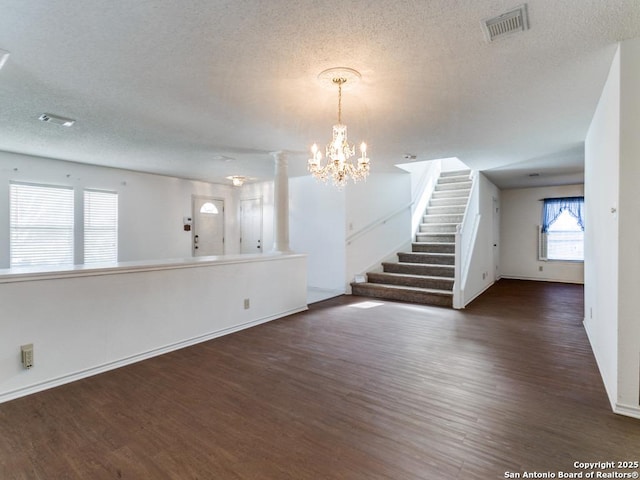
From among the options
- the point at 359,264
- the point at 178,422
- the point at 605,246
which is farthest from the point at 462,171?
the point at 178,422

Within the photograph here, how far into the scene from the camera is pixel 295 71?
2412 mm

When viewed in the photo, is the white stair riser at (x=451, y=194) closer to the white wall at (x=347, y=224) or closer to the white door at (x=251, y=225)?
the white wall at (x=347, y=224)

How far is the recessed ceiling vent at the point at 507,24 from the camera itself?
1.77m

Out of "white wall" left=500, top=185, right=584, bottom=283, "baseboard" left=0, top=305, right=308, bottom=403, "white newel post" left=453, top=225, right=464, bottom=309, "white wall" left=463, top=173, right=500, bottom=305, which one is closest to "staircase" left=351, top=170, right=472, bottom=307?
"white newel post" left=453, top=225, right=464, bottom=309

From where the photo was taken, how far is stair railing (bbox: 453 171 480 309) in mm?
5191

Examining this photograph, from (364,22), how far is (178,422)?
278 centimetres

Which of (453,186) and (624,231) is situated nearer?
(624,231)

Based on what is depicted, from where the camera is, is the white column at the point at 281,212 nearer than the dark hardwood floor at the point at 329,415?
No

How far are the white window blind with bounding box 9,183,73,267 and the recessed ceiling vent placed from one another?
258 inches

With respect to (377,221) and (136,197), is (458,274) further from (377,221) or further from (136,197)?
(136,197)

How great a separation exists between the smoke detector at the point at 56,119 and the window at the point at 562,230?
9.80 m

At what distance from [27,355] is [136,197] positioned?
4.63m

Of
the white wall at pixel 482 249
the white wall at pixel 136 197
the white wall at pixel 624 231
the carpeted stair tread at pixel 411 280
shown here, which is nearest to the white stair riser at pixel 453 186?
the white wall at pixel 482 249

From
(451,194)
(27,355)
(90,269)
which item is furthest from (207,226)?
(451,194)
